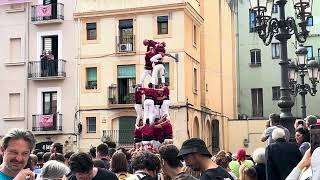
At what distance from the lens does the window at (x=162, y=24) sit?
32375 mm

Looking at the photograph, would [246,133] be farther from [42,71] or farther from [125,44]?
[42,71]

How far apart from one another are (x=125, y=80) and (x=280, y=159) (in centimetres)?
2520

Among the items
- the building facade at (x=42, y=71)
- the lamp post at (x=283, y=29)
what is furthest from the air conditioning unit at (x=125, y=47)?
the lamp post at (x=283, y=29)

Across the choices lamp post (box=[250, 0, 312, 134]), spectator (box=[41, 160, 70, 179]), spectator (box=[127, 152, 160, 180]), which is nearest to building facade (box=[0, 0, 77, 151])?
lamp post (box=[250, 0, 312, 134])

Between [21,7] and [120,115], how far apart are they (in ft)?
30.5

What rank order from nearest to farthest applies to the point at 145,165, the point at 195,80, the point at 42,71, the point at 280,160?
the point at 145,165, the point at 280,160, the point at 42,71, the point at 195,80

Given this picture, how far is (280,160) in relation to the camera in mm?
7902

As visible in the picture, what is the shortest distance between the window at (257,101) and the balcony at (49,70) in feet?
52.0

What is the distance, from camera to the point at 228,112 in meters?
41.2

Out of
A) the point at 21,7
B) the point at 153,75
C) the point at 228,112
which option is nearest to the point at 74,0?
the point at 21,7

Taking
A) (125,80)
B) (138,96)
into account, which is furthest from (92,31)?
(138,96)

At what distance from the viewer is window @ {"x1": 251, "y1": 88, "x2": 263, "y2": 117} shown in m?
43.2

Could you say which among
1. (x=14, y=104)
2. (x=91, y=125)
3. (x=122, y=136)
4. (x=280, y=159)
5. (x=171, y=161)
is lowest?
(x=122, y=136)

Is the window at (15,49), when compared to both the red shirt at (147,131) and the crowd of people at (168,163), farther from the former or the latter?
the crowd of people at (168,163)
